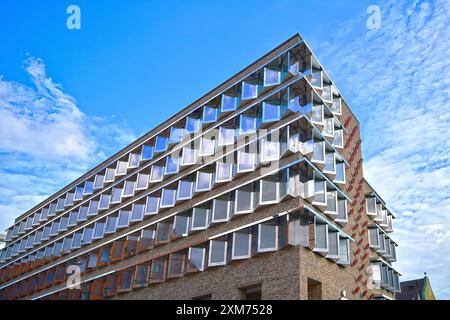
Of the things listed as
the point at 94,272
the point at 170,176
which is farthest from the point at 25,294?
the point at 170,176

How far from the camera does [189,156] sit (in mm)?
37219

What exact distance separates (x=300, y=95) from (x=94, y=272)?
78.7 ft

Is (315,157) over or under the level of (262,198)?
over

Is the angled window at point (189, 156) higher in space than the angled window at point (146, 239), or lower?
higher

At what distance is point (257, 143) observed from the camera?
31.5m

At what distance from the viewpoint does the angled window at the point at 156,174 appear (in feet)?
133

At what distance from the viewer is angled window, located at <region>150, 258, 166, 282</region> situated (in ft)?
111

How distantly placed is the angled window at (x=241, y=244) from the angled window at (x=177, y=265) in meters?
5.13

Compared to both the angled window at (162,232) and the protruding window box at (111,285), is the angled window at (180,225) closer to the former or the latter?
the angled window at (162,232)

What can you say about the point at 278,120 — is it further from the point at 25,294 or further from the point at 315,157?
the point at 25,294

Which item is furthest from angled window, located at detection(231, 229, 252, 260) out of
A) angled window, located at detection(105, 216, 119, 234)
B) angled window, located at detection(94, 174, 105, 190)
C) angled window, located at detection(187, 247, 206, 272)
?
angled window, located at detection(94, 174, 105, 190)

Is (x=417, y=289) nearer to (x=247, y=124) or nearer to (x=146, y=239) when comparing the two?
(x=146, y=239)

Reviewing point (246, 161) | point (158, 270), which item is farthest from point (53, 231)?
point (246, 161)

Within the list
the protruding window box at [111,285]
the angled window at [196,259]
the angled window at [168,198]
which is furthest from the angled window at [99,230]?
the angled window at [196,259]
